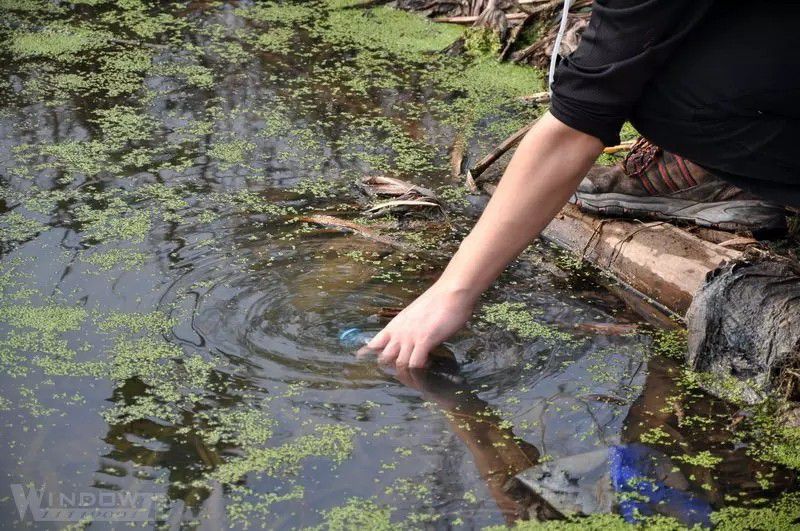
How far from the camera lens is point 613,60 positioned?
70.1 inches

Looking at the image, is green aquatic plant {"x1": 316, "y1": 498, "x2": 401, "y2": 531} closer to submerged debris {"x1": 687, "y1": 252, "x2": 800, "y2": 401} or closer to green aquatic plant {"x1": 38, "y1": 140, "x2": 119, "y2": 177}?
submerged debris {"x1": 687, "y1": 252, "x2": 800, "y2": 401}

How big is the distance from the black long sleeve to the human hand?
0.44 metres

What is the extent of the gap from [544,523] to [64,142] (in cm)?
230

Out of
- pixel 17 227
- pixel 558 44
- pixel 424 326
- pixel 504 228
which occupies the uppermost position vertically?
pixel 558 44

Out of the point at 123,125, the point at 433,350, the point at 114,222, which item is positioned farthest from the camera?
the point at 123,125

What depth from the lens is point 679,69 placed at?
6.12 feet

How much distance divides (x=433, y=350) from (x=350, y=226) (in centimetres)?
A: 74

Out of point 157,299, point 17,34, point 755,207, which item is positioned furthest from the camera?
point 17,34

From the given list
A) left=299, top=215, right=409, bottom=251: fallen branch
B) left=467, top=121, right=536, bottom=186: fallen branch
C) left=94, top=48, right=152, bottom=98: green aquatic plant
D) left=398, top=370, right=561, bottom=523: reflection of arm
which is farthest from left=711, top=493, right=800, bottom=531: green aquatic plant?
left=94, top=48, right=152, bottom=98: green aquatic plant

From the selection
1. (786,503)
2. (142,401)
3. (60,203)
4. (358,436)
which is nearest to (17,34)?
(60,203)

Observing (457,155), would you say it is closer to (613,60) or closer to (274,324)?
(274,324)

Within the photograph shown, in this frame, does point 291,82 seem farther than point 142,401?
Yes

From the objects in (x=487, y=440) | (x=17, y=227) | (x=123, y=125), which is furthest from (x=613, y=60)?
(x=123, y=125)

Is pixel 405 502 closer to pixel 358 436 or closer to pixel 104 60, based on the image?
pixel 358 436
